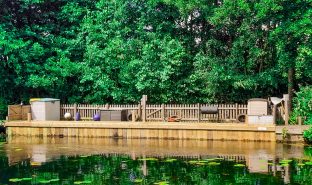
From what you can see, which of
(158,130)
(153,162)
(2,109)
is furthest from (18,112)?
(153,162)

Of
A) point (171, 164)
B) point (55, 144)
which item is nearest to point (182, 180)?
point (171, 164)

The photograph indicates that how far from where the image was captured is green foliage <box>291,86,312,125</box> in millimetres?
26234

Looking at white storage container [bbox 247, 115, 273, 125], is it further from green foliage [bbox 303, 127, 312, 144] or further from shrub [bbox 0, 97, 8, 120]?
shrub [bbox 0, 97, 8, 120]

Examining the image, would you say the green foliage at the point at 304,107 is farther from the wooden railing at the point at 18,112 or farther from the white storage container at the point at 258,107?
the wooden railing at the point at 18,112

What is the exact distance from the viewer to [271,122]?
25594mm

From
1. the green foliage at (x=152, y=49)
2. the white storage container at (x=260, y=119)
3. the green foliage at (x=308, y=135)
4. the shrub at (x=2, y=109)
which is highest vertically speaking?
the green foliage at (x=152, y=49)

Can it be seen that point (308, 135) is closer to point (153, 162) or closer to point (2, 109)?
point (153, 162)

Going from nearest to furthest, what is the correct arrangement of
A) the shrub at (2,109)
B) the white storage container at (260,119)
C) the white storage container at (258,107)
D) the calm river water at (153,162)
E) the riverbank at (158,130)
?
1. the calm river water at (153,162)
2. the riverbank at (158,130)
3. the white storage container at (260,119)
4. the white storage container at (258,107)
5. the shrub at (2,109)

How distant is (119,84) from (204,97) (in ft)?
18.1

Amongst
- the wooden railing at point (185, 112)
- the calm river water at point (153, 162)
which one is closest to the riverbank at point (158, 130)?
the calm river water at point (153, 162)

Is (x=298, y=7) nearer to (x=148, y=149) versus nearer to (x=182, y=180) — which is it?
(x=148, y=149)

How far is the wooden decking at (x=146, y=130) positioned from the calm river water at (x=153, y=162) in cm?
57

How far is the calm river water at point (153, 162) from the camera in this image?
16.9 metres

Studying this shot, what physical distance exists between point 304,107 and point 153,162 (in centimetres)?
994
